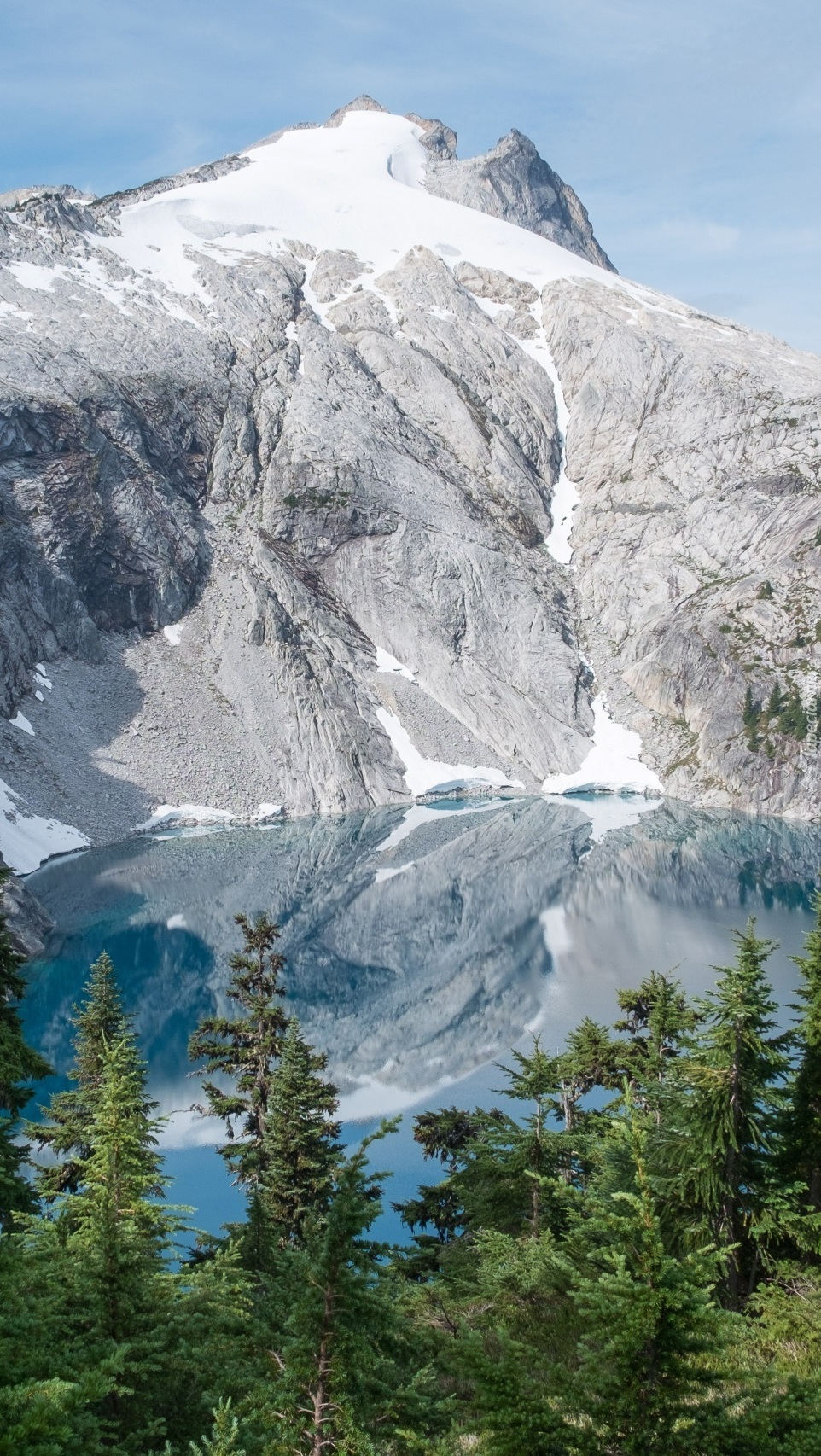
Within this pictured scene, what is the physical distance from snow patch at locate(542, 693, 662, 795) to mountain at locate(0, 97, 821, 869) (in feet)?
1.21

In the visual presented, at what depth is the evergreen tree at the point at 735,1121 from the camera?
41.3 ft

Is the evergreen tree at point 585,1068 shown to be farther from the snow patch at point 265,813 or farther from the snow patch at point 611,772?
the snow patch at point 611,772

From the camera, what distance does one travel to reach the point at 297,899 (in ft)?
210

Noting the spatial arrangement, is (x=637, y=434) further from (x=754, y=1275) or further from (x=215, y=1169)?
(x=754, y=1275)

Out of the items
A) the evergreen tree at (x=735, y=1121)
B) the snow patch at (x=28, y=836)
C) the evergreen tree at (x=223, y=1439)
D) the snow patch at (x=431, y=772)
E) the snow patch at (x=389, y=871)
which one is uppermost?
the snow patch at (x=431, y=772)

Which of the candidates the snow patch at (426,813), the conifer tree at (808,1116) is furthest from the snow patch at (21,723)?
the conifer tree at (808,1116)

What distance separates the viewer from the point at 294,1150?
742 inches

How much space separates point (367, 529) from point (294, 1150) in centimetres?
10424

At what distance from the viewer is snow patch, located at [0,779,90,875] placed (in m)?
68.0

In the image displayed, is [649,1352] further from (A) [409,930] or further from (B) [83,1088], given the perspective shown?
(A) [409,930]

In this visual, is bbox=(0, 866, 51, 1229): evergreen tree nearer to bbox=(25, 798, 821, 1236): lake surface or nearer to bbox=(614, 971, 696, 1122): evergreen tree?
bbox=(614, 971, 696, 1122): evergreen tree

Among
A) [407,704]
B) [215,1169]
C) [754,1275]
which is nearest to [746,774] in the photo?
[407,704]

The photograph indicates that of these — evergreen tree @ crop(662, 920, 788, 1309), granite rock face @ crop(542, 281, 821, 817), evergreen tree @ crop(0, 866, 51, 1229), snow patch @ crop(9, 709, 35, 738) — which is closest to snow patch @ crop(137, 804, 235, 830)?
snow patch @ crop(9, 709, 35, 738)

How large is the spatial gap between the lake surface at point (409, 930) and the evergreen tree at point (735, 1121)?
55.0 feet
